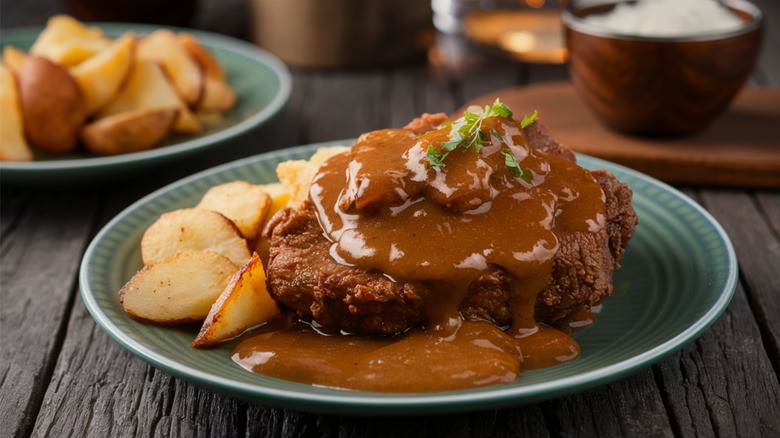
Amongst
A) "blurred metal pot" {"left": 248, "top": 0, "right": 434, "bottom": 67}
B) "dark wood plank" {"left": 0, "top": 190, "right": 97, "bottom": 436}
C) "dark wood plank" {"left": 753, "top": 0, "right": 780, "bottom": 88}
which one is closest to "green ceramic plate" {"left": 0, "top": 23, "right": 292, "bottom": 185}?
"dark wood plank" {"left": 0, "top": 190, "right": 97, "bottom": 436}

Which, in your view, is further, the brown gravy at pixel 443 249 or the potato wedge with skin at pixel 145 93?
the potato wedge with skin at pixel 145 93

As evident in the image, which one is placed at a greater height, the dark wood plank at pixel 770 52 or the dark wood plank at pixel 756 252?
the dark wood plank at pixel 756 252

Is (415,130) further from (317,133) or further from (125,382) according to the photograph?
(317,133)

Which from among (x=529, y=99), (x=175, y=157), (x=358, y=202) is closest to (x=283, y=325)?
(x=358, y=202)

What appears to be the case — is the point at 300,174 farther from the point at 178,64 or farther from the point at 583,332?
the point at 178,64

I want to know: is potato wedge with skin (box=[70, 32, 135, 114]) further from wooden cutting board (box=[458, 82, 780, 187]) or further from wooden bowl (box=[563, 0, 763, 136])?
wooden bowl (box=[563, 0, 763, 136])

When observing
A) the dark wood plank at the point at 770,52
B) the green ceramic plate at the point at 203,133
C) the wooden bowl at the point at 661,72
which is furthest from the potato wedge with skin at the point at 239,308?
the dark wood plank at the point at 770,52

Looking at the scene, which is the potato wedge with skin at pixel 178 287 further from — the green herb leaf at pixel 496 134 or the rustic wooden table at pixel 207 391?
the green herb leaf at pixel 496 134
